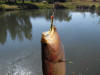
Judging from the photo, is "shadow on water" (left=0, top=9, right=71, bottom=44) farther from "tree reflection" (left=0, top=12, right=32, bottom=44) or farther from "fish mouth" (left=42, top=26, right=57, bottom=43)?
"fish mouth" (left=42, top=26, right=57, bottom=43)

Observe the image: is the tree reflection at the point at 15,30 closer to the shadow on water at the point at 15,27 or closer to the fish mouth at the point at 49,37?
the shadow on water at the point at 15,27

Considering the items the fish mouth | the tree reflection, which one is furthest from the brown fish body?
the tree reflection

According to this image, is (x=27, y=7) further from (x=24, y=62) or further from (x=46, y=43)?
(x=46, y=43)

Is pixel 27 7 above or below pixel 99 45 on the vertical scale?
above

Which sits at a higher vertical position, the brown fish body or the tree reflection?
the brown fish body

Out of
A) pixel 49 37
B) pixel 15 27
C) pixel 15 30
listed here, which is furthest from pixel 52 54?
pixel 15 27

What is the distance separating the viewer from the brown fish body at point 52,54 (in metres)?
1.00

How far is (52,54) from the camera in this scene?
1013mm

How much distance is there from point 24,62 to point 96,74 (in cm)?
418

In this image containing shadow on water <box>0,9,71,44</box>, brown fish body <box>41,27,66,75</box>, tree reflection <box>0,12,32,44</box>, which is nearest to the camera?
brown fish body <box>41,27,66,75</box>

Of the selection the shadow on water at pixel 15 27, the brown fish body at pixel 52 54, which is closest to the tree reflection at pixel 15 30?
the shadow on water at pixel 15 27

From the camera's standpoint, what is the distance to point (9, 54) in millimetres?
9258

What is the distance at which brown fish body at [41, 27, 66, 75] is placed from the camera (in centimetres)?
100

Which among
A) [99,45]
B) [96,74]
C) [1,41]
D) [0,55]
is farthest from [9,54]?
[99,45]
